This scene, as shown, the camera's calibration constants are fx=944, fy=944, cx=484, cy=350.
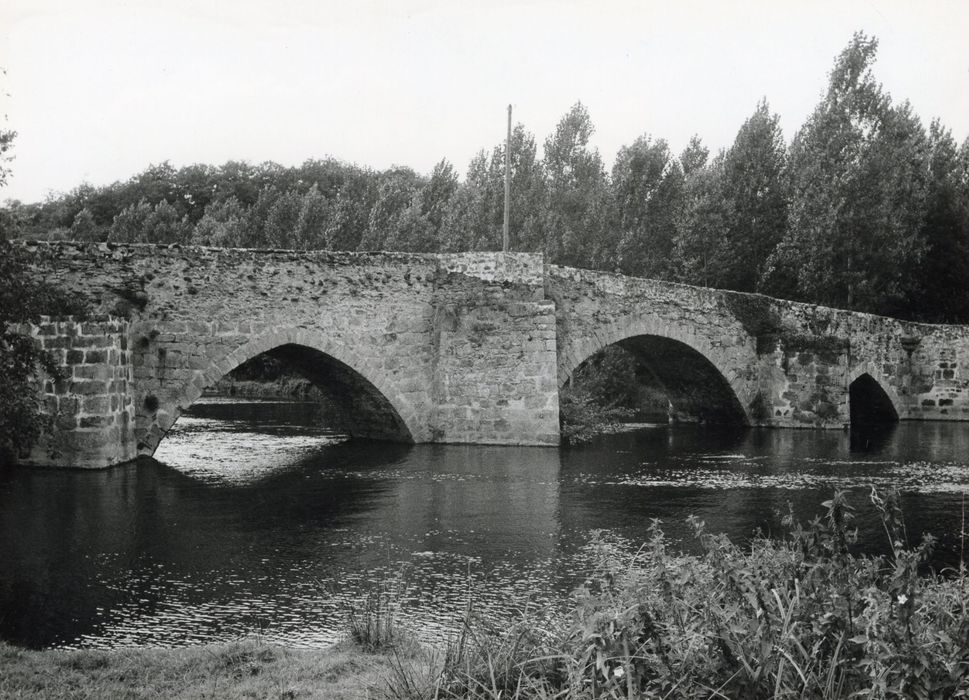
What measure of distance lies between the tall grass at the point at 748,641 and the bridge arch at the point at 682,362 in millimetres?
14009

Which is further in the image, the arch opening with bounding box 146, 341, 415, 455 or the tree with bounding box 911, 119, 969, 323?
the tree with bounding box 911, 119, 969, 323

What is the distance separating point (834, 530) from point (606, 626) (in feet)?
3.45

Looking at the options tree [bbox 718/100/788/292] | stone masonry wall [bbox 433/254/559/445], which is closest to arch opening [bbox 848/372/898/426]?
tree [bbox 718/100/788/292]

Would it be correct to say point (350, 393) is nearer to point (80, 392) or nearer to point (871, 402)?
point (80, 392)

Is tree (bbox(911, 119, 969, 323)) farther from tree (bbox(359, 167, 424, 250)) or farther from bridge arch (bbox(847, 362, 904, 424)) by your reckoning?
tree (bbox(359, 167, 424, 250))

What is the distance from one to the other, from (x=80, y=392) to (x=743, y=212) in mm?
27219

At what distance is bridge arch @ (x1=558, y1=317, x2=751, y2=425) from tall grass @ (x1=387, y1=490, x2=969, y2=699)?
46.0ft

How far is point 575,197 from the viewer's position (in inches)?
1452

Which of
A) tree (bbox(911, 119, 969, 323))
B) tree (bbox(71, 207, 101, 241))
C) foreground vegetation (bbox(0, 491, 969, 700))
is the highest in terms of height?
tree (bbox(71, 207, 101, 241))

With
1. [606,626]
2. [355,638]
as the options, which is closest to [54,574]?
[355,638]

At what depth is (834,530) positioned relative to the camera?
401 cm

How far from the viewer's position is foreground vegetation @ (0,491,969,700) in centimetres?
362

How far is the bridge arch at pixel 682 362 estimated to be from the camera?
1891 centimetres

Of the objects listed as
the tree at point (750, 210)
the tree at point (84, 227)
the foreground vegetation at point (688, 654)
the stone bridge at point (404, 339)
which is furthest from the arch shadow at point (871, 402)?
the tree at point (84, 227)
